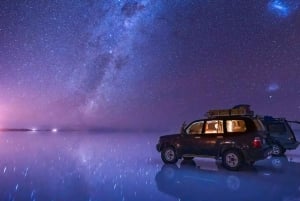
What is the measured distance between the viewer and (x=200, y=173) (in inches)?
460

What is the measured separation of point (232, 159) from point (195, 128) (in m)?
2.13

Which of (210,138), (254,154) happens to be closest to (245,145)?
(254,154)

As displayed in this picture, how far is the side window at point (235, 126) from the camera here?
40.5ft

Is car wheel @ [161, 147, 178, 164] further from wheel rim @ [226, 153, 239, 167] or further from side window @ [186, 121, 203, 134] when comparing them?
wheel rim @ [226, 153, 239, 167]

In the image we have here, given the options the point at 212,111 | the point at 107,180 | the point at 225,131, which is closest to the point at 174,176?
the point at 107,180

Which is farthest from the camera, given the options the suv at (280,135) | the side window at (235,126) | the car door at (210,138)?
the suv at (280,135)

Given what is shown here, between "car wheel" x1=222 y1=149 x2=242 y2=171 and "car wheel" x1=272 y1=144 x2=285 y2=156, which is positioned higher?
"car wheel" x1=272 y1=144 x2=285 y2=156

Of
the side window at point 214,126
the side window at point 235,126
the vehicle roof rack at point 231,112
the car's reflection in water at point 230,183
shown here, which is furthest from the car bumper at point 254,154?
the vehicle roof rack at point 231,112

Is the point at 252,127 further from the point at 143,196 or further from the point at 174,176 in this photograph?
the point at 143,196

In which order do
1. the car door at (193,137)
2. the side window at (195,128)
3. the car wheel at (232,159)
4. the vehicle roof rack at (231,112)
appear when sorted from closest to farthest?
the car wheel at (232,159)
the vehicle roof rack at (231,112)
the car door at (193,137)
the side window at (195,128)

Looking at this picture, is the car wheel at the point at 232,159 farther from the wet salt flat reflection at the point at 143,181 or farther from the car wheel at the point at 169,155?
the car wheel at the point at 169,155

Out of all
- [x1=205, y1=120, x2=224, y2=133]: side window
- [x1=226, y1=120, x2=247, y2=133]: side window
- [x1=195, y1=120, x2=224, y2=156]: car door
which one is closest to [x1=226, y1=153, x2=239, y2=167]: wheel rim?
[x1=195, y1=120, x2=224, y2=156]: car door

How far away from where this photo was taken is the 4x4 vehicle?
12.0 meters

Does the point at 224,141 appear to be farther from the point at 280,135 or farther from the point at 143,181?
the point at 280,135
